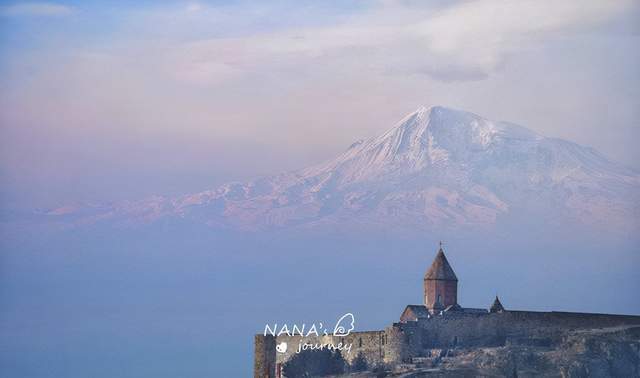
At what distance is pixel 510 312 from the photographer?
286ft

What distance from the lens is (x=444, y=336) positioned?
87.3 metres

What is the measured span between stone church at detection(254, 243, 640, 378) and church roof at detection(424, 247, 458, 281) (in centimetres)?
427

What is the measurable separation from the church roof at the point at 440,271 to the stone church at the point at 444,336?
427cm

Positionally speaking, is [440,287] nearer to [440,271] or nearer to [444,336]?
[440,271]

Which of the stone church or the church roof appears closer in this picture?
the stone church

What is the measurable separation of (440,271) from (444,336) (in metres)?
8.45

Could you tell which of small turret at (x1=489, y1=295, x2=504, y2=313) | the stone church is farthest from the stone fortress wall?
small turret at (x1=489, y1=295, x2=504, y2=313)

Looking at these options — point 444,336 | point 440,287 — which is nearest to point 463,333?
point 444,336

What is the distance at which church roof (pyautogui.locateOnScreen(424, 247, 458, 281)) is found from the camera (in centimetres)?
9506

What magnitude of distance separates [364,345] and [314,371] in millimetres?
3137

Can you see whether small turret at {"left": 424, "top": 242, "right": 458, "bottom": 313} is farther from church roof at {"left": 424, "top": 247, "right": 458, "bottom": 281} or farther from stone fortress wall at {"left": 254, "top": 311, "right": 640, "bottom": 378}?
stone fortress wall at {"left": 254, "top": 311, "right": 640, "bottom": 378}

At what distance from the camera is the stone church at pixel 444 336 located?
84.9 m

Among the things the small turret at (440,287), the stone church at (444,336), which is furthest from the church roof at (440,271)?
the stone church at (444,336)

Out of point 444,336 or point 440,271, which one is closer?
point 444,336
